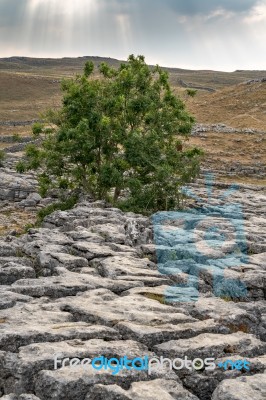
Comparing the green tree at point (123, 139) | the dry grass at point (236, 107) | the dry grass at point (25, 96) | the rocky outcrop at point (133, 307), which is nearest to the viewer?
the rocky outcrop at point (133, 307)

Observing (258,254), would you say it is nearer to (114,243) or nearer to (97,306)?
(114,243)

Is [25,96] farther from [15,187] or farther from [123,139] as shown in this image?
[123,139]

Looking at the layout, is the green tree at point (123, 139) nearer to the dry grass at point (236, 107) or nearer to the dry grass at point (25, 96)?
the dry grass at point (236, 107)

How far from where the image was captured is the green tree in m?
27.7

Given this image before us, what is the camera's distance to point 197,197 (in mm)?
34750

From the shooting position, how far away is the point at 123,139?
1131 inches

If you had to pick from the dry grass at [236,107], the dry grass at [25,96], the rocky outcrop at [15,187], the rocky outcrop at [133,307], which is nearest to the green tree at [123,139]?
the rocky outcrop at [133,307]

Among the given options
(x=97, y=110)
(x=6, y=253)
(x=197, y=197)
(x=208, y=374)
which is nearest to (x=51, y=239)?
(x=6, y=253)

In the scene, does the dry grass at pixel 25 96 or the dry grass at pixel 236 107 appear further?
the dry grass at pixel 25 96

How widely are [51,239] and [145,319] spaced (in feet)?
25.7

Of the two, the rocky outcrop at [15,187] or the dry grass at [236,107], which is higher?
the dry grass at [236,107]

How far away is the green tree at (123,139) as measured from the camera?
27.7m

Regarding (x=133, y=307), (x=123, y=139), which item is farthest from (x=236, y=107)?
(x=133, y=307)

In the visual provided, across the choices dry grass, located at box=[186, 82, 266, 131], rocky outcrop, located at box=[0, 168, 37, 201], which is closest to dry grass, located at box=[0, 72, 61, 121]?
dry grass, located at box=[186, 82, 266, 131]
